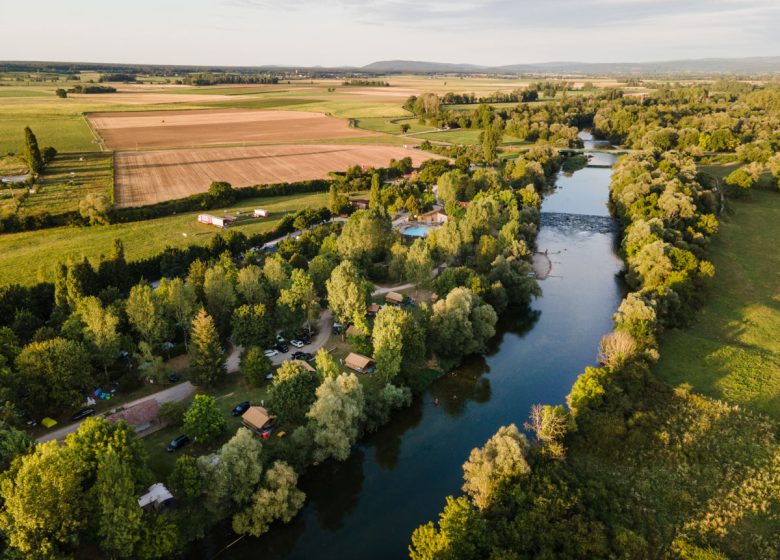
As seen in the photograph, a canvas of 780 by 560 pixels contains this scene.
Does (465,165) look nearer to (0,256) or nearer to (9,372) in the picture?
(0,256)

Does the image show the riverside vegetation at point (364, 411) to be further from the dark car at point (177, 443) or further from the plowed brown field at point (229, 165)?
the plowed brown field at point (229, 165)

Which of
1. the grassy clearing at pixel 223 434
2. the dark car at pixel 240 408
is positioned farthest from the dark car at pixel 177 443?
the dark car at pixel 240 408

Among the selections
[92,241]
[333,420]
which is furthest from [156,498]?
[92,241]

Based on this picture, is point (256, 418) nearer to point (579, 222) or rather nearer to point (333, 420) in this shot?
point (333, 420)

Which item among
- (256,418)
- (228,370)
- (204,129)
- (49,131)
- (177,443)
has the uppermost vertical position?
(49,131)

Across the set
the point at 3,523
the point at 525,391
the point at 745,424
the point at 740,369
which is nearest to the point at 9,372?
the point at 3,523

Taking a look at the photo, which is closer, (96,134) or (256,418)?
(256,418)

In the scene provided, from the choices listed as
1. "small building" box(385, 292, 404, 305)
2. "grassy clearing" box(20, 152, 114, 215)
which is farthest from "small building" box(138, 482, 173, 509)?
"grassy clearing" box(20, 152, 114, 215)

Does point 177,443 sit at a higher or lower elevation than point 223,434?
higher

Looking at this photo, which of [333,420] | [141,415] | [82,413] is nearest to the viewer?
[333,420]
